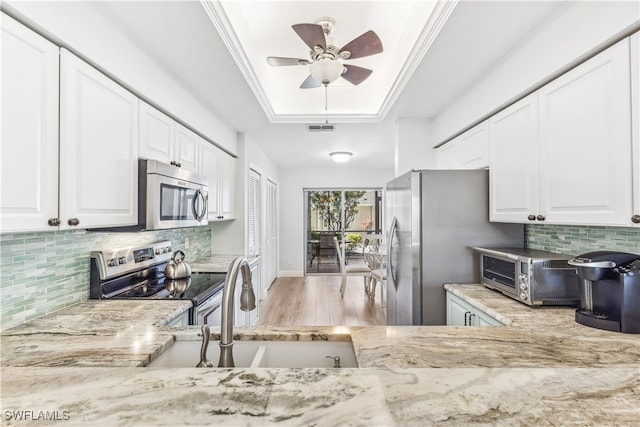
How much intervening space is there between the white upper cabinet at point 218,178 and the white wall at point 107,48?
446mm

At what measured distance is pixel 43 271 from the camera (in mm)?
1506

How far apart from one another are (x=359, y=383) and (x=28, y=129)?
147 cm

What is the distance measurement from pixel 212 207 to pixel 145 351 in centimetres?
205

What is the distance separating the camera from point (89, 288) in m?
1.80

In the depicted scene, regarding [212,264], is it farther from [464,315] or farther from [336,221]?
[336,221]

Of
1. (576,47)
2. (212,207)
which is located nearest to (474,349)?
(576,47)

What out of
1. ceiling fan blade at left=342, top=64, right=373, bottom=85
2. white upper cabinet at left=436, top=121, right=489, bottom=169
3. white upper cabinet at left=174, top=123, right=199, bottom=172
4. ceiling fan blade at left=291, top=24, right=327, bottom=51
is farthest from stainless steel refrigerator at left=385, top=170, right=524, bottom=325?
white upper cabinet at left=174, top=123, right=199, bottom=172

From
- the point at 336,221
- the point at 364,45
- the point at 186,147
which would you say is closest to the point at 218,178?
the point at 186,147

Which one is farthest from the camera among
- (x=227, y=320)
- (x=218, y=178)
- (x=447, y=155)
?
(x=218, y=178)

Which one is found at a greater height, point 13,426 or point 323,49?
point 323,49

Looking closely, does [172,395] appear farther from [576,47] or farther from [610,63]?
[576,47]

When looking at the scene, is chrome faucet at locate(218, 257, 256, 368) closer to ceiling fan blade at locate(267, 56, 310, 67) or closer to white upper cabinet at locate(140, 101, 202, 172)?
white upper cabinet at locate(140, 101, 202, 172)

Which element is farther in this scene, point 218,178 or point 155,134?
point 218,178

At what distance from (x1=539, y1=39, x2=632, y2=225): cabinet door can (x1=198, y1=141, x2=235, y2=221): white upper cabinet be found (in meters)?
2.60
